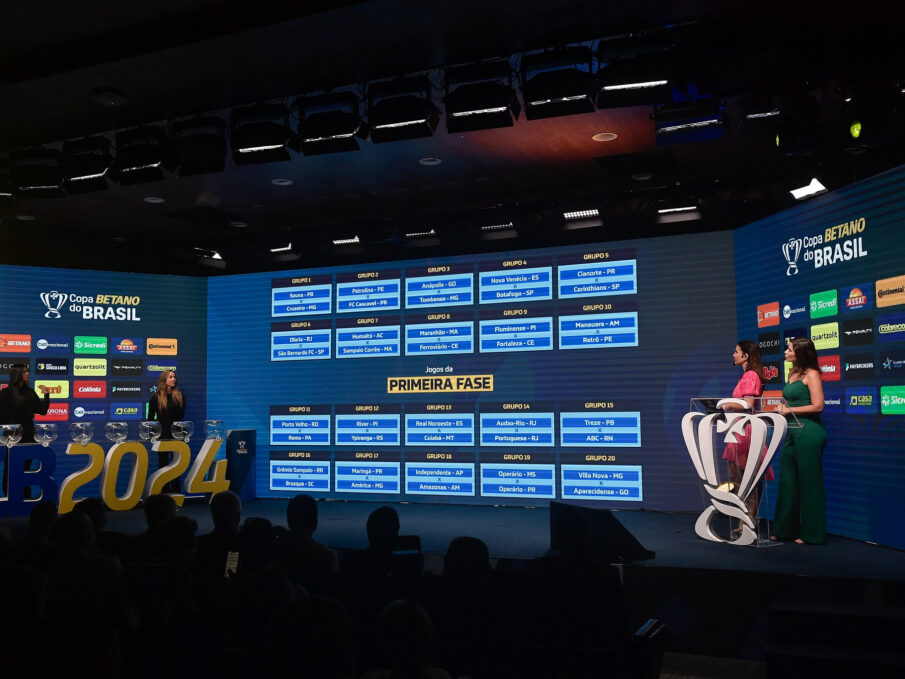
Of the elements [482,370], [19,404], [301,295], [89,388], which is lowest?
[19,404]

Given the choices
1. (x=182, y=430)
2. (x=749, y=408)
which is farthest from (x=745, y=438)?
(x=182, y=430)

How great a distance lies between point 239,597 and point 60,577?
77 cm

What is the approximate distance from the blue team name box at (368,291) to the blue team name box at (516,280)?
1169mm

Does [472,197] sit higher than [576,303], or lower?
higher

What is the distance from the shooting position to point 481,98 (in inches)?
210

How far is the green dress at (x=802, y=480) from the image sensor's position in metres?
5.47

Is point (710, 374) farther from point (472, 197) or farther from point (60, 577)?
point (60, 577)

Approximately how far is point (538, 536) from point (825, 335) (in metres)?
3.19

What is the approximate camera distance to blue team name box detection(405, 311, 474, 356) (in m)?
8.51

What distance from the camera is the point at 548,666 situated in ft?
7.52

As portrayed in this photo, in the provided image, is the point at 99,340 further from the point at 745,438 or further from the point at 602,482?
the point at 745,438

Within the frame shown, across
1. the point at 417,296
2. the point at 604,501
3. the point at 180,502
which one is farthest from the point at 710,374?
the point at 180,502

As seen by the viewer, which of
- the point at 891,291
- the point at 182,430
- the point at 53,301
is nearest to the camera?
the point at 891,291

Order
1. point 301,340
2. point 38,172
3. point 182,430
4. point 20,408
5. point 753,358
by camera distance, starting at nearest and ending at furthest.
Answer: point 753,358
point 38,172
point 20,408
point 182,430
point 301,340
